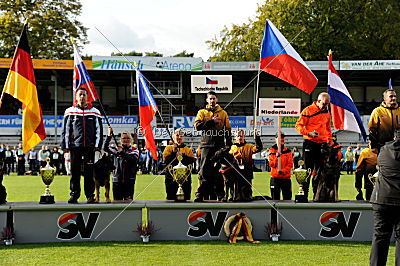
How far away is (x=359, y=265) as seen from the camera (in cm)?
632

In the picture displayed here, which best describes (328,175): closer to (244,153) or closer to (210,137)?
(244,153)

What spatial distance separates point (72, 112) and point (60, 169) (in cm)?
1923

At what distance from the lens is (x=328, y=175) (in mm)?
8430

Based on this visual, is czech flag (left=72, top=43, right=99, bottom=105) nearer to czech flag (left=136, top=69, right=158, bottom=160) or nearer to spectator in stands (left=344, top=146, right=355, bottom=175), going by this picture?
czech flag (left=136, top=69, right=158, bottom=160)

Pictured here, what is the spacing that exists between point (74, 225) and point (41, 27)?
34.3 m

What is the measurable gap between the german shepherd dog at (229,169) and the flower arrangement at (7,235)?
11.1ft

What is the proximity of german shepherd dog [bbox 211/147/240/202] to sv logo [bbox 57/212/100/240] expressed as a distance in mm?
2255

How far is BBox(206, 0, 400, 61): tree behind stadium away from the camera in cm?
3706

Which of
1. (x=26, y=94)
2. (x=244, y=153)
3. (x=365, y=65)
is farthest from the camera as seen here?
(x=365, y=65)

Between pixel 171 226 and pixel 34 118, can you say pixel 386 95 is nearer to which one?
pixel 171 226

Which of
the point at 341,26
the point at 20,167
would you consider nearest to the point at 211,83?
the point at 20,167

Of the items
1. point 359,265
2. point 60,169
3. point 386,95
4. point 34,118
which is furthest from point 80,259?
point 60,169

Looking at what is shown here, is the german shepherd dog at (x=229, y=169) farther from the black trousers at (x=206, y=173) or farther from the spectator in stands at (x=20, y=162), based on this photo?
the spectator in stands at (x=20, y=162)

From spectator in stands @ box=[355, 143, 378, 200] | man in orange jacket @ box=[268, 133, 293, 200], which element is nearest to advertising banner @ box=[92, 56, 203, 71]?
spectator in stands @ box=[355, 143, 378, 200]
